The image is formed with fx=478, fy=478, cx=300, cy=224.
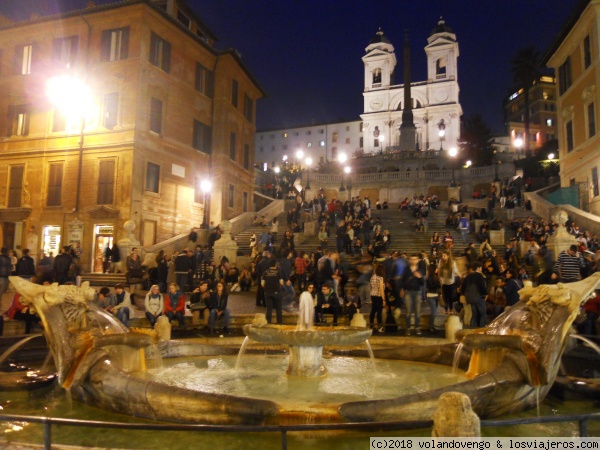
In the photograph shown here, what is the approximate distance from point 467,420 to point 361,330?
4.12m

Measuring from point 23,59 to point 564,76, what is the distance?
34197 millimetres

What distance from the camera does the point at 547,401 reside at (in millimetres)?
6324

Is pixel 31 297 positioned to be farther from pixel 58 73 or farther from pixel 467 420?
pixel 58 73

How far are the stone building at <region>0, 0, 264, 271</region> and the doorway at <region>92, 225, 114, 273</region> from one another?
0.06 m

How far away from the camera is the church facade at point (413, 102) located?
Answer: 261 ft

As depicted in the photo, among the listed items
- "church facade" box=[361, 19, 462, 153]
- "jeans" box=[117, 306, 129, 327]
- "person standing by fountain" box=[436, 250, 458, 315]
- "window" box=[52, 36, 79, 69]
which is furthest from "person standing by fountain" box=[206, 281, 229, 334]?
"church facade" box=[361, 19, 462, 153]

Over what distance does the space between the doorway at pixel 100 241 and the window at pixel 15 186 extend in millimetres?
5680

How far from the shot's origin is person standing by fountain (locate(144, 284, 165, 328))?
37.7ft

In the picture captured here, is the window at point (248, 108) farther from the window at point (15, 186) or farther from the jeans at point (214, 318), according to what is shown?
the jeans at point (214, 318)

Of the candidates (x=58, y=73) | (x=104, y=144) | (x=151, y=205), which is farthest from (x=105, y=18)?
(x=151, y=205)

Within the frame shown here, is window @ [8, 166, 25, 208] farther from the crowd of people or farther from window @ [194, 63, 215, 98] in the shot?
window @ [194, 63, 215, 98]

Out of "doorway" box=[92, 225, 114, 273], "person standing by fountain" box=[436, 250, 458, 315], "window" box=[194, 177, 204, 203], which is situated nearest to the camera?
"person standing by fountain" box=[436, 250, 458, 315]

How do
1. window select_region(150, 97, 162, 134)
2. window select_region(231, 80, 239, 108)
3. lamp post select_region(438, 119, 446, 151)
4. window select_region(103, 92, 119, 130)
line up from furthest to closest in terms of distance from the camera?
lamp post select_region(438, 119, 446, 151) → window select_region(231, 80, 239, 108) → window select_region(150, 97, 162, 134) → window select_region(103, 92, 119, 130)

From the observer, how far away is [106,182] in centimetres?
2602
